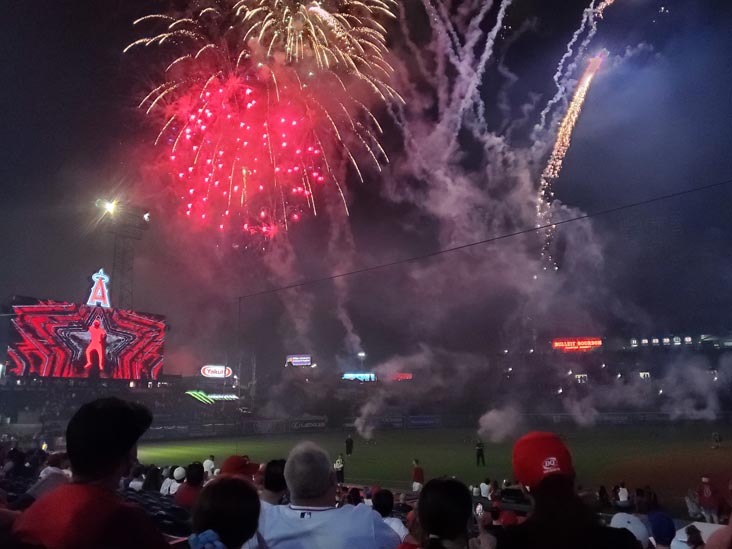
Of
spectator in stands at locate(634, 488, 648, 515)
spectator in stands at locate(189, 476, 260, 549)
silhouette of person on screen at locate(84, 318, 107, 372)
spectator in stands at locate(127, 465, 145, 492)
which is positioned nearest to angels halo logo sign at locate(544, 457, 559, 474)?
spectator in stands at locate(189, 476, 260, 549)

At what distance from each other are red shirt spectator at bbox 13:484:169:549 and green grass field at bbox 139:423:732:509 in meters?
19.0

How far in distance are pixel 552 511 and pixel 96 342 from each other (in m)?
49.5

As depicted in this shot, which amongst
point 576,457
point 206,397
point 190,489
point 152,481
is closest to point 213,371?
point 206,397

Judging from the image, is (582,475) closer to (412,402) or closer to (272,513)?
(272,513)

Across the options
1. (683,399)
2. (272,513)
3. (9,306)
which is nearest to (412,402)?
(683,399)

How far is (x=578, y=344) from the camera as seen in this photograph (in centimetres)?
9769

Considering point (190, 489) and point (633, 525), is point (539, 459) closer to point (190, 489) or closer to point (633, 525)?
point (633, 525)

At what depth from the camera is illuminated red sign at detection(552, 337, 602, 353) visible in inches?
3831

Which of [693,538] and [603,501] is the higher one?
[693,538]

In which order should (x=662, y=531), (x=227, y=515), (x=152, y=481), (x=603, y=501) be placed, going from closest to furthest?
1. (x=227, y=515)
2. (x=662, y=531)
3. (x=152, y=481)
4. (x=603, y=501)

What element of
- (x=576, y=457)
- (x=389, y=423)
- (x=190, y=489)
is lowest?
(x=576, y=457)

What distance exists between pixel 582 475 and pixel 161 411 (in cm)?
4493

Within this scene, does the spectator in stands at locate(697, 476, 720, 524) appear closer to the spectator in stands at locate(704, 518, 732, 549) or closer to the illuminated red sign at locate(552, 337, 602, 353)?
the spectator in stands at locate(704, 518, 732, 549)

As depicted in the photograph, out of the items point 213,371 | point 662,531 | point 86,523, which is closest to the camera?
point 86,523
